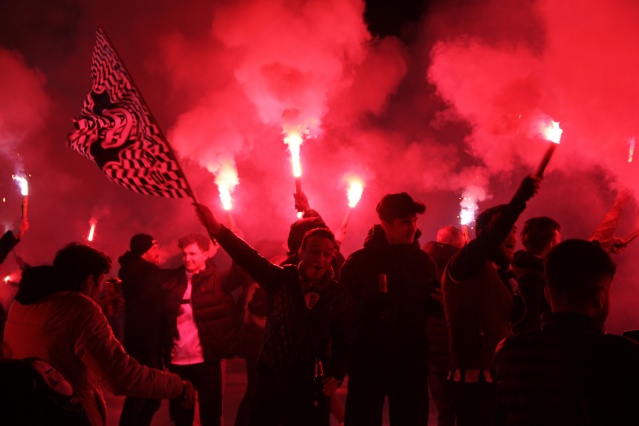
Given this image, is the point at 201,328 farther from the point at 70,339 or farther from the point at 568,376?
the point at 568,376

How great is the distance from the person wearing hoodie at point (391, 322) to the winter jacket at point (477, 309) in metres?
0.30

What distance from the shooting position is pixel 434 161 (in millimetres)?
10422

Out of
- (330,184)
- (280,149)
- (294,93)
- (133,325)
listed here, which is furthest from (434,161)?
(133,325)

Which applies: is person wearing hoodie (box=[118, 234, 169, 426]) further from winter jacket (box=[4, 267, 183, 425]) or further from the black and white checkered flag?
winter jacket (box=[4, 267, 183, 425])

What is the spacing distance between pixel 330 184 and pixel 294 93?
401 centimetres

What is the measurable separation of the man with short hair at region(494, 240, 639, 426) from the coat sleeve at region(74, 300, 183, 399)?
1.57 metres

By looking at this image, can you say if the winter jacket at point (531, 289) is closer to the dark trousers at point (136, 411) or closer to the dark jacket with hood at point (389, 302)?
the dark jacket with hood at point (389, 302)

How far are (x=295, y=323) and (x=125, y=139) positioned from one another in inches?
63.3

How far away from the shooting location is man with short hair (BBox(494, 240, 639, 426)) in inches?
68.2

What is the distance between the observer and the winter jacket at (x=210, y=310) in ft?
15.6

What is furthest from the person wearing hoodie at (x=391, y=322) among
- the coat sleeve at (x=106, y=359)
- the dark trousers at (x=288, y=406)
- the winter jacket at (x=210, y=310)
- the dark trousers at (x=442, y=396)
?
the winter jacket at (x=210, y=310)

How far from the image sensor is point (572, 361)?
5.90ft

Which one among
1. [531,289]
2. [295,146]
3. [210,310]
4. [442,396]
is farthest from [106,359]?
[295,146]

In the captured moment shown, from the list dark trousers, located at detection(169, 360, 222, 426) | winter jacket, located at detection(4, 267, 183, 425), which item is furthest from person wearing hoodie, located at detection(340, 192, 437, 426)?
dark trousers, located at detection(169, 360, 222, 426)
